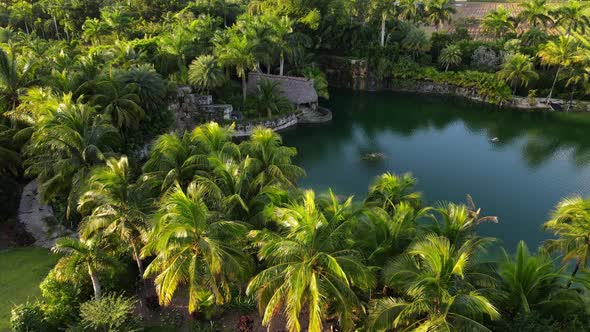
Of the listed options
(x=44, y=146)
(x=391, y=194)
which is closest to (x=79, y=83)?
(x=44, y=146)

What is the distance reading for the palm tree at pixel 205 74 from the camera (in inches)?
1324

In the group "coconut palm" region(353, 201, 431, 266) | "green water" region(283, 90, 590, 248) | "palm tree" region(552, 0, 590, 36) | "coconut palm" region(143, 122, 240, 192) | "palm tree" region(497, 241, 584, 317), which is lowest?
"green water" region(283, 90, 590, 248)

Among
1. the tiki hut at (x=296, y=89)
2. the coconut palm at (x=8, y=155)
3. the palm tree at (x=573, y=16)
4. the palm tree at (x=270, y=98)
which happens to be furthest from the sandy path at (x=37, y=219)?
the palm tree at (x=573, y=16)

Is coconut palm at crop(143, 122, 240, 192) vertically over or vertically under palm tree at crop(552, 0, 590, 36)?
under

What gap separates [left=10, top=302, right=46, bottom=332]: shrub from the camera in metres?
12.7

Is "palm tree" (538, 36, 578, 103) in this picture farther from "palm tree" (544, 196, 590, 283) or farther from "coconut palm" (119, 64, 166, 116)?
"coconut palm" (119, 64, 166, 116)

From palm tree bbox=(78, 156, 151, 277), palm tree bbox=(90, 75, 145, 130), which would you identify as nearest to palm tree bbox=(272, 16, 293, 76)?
palm tree bbox=(90, 75, 145, 130)

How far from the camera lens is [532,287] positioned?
1243cm

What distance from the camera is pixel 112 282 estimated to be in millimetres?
15344

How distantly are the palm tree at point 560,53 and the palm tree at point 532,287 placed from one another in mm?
36229

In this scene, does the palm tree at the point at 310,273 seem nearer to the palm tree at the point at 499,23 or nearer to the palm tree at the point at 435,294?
the palm tree at the point at 435,294

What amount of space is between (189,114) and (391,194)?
2203cm

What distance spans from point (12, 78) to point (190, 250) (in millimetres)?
17925

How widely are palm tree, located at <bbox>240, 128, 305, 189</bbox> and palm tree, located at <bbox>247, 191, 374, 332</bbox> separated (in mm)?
5178
